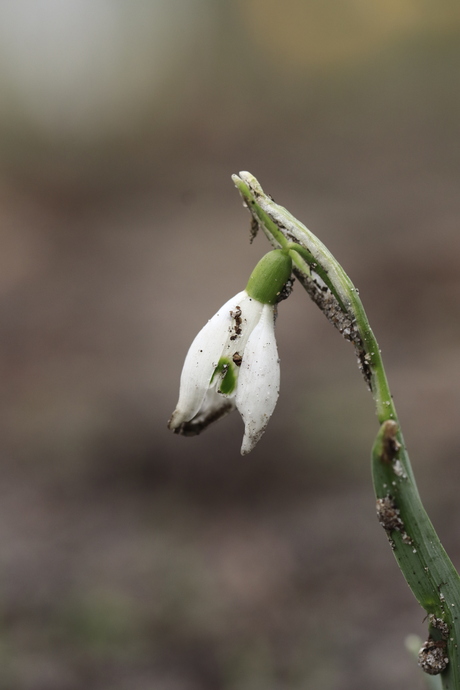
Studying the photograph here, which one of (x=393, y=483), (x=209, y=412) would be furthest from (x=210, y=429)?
(x=393, y=483)

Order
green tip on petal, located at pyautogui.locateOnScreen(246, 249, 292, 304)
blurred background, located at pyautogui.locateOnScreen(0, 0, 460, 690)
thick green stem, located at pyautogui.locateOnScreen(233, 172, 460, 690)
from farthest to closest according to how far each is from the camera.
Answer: blurred background, located at pyautogui.locateOnScreen(0, 0, 460, 690)
green tip on petal, located at pyautogui.locateOnScreen(246, 249, 292, 304)
thick green stem, located at pyautogui.locateOnScreen(233, 172, 460, 690)

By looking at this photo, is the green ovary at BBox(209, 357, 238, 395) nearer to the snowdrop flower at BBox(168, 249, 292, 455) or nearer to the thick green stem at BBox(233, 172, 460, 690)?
the snowdrop flower at BBox(168, 249, 292, 455)

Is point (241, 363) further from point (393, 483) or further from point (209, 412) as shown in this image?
point (393, 483)

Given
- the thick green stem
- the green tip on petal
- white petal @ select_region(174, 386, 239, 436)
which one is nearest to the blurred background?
the thick green stem

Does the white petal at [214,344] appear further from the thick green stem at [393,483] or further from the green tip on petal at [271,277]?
the thick green stem at [393,483]

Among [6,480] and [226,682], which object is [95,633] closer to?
[226,682]

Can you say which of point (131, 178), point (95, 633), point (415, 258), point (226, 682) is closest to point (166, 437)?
point (95, 633)

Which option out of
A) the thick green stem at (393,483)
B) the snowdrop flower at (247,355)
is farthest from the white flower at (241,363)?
the thick green stem at (393,483)
